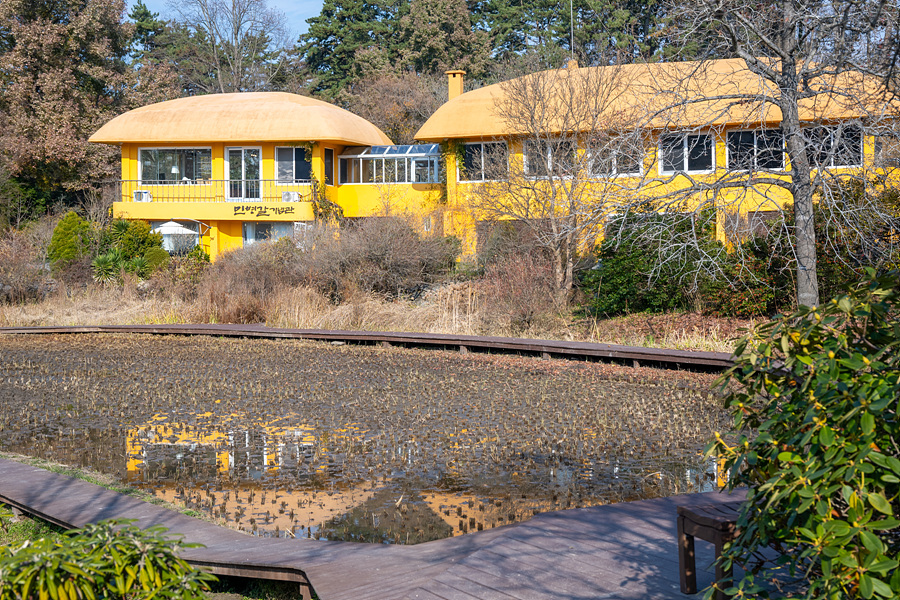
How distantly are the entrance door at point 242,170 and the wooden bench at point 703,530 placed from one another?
30.0 m

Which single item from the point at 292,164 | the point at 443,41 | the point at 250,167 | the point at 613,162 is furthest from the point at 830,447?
the point at 443,41

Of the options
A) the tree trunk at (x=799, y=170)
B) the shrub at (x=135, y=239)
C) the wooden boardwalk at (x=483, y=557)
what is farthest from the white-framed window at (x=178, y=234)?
the wooden boardwalk at (x=483, y=557)

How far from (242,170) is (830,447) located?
3202cm

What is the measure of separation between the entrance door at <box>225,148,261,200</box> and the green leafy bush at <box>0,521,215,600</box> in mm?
30593

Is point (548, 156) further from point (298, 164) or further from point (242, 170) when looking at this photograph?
point (242, 170)

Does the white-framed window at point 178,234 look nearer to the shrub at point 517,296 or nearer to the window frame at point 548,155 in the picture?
the window frame at point 548,155

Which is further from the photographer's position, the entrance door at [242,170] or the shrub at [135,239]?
the entrance door at [242,170]

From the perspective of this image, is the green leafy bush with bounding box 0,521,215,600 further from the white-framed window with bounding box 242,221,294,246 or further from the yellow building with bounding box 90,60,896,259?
the white-framed window with bounding box 242,221,294,246

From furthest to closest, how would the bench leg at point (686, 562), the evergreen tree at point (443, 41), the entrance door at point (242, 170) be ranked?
the evergreen tree at point (443, 41) < the entrance door at point (242, 170) < the bench leg at point (686, 562)

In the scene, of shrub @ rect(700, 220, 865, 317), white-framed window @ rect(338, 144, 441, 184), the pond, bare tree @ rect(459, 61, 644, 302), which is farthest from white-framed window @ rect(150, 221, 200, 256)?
shrub @ rect(700, 220, 865, 317)

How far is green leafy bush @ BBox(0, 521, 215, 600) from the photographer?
265cm

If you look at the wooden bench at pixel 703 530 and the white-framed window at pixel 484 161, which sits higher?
the white-framed window at pixel 484 161

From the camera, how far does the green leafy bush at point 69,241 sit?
26.6 m

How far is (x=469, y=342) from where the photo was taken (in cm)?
1612
